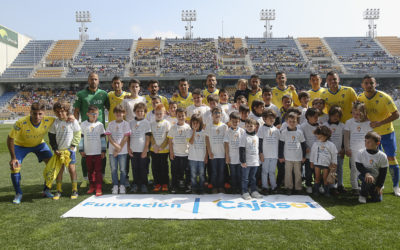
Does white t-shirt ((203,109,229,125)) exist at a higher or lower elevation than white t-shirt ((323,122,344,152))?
higher

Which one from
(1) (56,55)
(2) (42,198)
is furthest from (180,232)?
(1) (56,55)

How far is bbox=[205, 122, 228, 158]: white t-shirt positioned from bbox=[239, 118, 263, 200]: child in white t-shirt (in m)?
0.39

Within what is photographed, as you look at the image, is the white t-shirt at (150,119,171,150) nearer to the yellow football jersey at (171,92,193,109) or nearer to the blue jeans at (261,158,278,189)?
the yellow football jersey at (171,92,193,109)

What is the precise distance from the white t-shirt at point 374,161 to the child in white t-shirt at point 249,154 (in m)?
1.78

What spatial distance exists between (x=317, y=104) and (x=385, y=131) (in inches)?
51.5

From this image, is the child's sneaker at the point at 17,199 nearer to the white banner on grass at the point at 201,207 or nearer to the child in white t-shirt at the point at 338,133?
the white banner on grass at the point at 201,207

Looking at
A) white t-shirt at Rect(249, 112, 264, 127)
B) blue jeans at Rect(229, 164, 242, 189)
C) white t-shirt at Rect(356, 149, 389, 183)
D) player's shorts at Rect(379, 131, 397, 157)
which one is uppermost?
white t-shirt at Rect(249, 112, 264, 127)

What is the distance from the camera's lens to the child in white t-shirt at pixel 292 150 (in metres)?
4.82

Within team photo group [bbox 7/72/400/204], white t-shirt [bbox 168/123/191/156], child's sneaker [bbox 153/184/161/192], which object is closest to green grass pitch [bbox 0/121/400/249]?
team photo group [bbox 7/72/400/204]

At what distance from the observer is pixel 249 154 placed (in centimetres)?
471

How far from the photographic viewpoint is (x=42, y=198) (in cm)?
486

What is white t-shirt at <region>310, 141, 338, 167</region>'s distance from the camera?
463 centimetres

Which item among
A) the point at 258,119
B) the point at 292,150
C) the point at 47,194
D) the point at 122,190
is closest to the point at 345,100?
the point at 292,150

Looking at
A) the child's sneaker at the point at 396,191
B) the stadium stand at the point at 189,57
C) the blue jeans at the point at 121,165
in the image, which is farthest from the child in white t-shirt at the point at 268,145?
the stadium stand at the point at 189,57
